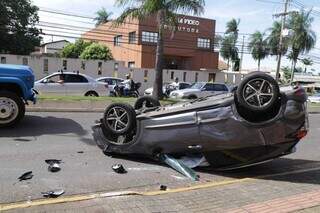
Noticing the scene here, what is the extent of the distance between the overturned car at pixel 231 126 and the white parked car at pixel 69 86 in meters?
16.7

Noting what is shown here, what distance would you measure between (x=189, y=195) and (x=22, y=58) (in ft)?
141

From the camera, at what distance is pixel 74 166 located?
7805 millimetres

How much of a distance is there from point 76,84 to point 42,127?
13446mm

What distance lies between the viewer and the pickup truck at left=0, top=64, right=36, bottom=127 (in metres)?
10.6

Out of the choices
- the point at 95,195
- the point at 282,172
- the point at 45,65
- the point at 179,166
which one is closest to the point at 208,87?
the point at 45,65

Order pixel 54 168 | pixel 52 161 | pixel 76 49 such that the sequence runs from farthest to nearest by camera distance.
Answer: pixel 76 49 → pixel 52 161 → pixel 54 168

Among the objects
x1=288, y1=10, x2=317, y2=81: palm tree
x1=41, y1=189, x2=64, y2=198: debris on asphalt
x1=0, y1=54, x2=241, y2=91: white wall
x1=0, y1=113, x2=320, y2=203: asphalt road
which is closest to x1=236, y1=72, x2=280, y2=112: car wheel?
x1=0, y1=113, x2=320, y2=203: asphalt road

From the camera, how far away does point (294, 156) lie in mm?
10109

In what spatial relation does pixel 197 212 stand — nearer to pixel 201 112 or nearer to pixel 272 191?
pixel 272 191

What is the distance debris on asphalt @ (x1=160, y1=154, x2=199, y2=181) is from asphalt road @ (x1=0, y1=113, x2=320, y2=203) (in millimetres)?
100

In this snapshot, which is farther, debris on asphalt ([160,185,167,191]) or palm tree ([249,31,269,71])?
palm tree ([249,31,269,71])

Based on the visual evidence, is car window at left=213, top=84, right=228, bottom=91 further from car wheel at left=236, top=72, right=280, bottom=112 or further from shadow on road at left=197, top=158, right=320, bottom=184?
car wheel at left=236, top=72, right=280, bottom=112

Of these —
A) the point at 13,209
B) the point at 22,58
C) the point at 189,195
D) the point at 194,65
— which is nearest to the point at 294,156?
the point at 189,195

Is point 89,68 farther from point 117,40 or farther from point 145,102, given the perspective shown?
point 145,102
